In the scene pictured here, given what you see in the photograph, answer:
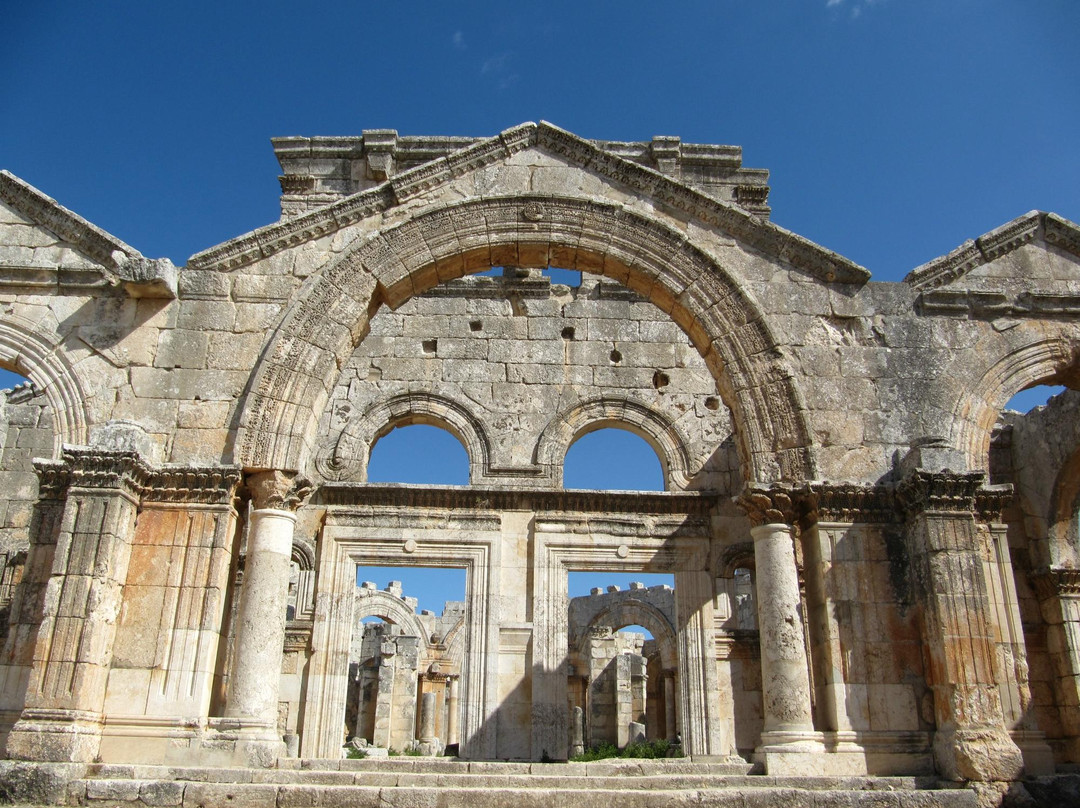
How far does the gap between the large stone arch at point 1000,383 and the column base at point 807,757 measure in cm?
320

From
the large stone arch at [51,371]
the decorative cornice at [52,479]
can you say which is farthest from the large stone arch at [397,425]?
the decorative cornice at [52,479]

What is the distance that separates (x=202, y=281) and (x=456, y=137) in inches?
307

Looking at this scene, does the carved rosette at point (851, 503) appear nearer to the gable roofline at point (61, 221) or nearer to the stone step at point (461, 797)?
the stone step at point (461, 797)

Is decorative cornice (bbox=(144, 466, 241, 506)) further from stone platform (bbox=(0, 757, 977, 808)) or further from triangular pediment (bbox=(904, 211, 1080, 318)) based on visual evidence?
triangular pediment (bbox=(904, 211, 1080, 318))

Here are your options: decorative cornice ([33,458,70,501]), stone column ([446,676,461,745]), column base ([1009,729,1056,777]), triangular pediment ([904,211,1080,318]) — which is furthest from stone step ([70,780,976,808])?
stone column ([446,676,461,745])

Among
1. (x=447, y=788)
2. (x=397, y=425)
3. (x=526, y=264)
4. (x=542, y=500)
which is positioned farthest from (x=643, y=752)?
(x=526, y=264)

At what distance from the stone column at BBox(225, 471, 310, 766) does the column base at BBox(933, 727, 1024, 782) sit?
5.80 metres

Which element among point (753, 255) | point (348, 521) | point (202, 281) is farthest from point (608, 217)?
point (348, 521)

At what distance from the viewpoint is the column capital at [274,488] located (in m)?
8.80

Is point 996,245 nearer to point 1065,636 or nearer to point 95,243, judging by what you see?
point 1065,636

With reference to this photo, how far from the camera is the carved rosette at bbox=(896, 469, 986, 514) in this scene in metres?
8.47

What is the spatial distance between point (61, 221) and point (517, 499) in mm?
7198

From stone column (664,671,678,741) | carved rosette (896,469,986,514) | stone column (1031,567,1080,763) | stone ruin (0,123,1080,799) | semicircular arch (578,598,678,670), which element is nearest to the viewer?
stone ruin (0,123,1080,799)

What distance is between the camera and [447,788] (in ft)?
22.9
